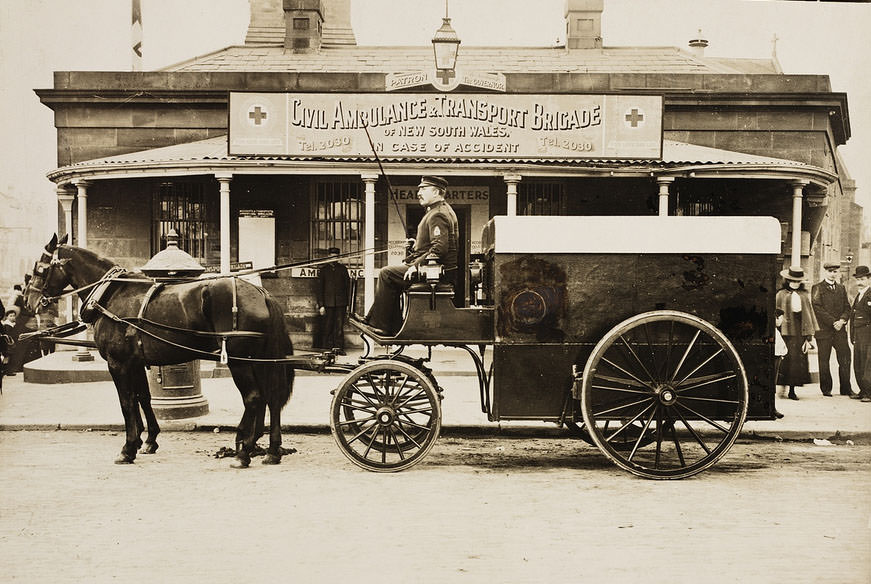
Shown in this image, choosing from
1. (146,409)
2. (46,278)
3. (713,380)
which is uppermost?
(46,278)

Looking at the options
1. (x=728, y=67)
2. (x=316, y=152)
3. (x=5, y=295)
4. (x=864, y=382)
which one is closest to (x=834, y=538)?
(x=864, y=382)

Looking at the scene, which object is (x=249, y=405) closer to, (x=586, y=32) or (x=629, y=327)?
(x=629, y=327)

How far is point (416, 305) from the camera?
5539 millimetres

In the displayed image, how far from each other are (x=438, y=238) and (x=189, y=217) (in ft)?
16.3

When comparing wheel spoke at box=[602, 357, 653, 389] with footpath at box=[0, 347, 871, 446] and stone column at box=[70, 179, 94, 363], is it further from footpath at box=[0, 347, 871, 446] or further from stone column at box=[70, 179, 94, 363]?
stone column at box=[70, 179, 94, 363]

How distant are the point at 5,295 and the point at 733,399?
17.5 ft

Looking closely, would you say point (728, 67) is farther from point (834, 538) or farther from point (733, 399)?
point (834, 538)

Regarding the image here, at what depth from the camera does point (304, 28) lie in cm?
1056

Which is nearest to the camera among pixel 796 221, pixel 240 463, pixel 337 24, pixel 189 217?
pixel 240 463

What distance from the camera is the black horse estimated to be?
5891mm

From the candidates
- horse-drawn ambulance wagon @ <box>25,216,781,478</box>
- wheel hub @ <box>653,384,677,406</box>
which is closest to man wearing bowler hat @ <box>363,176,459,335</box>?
horse-drawn ambulance wagon @ <box>25,216,781,478</box>

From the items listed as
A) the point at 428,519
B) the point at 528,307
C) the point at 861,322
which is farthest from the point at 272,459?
the point at 861,322

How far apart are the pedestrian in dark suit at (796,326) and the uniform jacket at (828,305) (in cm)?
11

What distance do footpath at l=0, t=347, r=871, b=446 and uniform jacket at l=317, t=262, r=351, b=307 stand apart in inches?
92.6
